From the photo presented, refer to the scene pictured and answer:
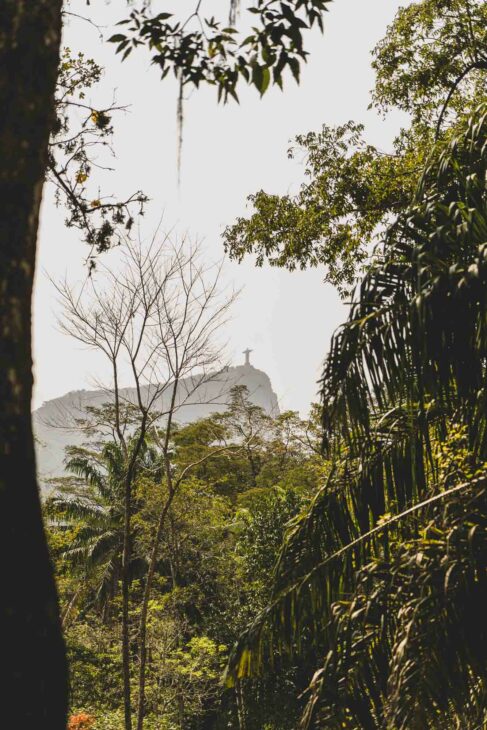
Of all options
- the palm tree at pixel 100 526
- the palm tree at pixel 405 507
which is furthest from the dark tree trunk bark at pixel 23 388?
the palm tree at pixel 100 526

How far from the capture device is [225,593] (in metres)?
14.9

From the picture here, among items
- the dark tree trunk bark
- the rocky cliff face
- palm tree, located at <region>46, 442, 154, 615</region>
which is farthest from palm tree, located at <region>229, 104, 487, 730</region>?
palm tree, located at <region>46, 442, 154, 615</region>

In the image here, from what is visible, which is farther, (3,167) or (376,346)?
(376,346)

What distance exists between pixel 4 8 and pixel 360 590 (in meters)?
3.11

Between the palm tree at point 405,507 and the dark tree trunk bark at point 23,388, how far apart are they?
186 centimetres

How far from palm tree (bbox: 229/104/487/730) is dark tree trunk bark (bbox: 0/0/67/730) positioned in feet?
6.10

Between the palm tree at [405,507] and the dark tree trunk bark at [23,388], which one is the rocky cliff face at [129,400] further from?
the palm tree at [405,507]

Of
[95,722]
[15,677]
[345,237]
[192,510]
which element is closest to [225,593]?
[192,510]

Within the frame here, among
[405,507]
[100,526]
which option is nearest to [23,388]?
[405,507]

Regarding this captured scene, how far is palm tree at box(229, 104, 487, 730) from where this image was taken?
301 centimetres

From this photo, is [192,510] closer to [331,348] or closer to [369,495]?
[369,495]

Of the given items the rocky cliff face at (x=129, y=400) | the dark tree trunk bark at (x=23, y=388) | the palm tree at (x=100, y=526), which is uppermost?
the rocky cliff face at (x=129, y=400)

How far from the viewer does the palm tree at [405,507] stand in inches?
118

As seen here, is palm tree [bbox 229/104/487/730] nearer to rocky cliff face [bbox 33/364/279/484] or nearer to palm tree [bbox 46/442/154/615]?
rocky cliff face [bbox 33/364/279/484]
